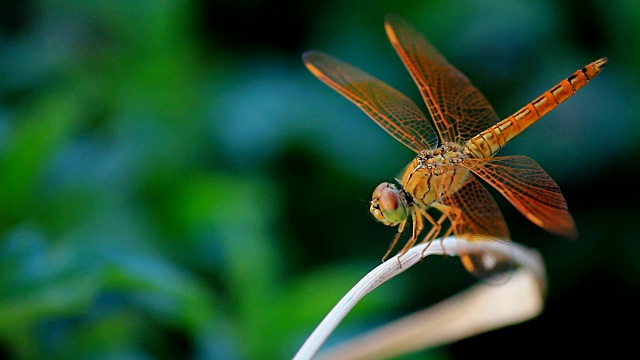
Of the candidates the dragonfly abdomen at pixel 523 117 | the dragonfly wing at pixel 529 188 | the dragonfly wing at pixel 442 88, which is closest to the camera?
the dragonfly wing at pixel 529 188

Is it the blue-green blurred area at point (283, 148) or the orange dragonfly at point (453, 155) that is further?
the blue-green blurred area at point (283, 148)

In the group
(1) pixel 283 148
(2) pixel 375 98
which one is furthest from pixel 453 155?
(1) pixel 283 148

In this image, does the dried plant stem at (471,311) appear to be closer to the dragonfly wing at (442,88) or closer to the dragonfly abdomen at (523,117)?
the dragonfly abdomen at (523,117)

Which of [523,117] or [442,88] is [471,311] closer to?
[523,117]

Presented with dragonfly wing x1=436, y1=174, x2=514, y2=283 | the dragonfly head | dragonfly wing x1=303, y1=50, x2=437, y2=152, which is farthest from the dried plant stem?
dragonfly wing x1=303, y1=50, x2=437, y2=152

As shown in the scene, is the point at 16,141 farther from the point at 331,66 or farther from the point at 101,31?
the point at 101,31

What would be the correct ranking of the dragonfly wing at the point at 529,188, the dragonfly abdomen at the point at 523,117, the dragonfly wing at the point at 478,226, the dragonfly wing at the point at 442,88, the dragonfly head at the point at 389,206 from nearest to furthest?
1. the dragonfly wing at the point at 529,188
2. the dragonfly wing at the point at 478,226
3. the dragonfly head at the point at 389,206
4. the dragonfly abdomen at the point at 523,117
5. the dragonfly wing at the point at 442,88

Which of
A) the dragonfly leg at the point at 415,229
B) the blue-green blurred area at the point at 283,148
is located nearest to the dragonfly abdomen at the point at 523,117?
the dragonfly leg at the point at 415,229
